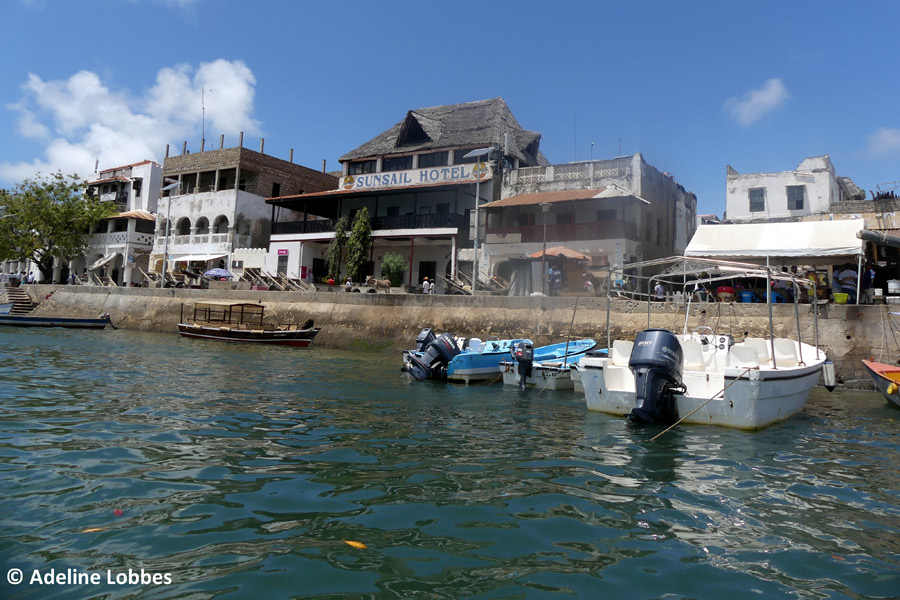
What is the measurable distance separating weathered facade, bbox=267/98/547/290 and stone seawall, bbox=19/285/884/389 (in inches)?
216

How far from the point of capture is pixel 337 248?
102 feet

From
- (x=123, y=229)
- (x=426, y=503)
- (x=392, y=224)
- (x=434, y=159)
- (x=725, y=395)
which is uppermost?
(x=434, y=159)

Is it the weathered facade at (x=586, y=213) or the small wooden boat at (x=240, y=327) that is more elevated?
the weathered facade at (x=586, y=213)

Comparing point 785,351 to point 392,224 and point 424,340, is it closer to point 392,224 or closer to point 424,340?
point 424,340

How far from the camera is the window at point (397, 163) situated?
33.3 meters

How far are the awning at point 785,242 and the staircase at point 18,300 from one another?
127 ft

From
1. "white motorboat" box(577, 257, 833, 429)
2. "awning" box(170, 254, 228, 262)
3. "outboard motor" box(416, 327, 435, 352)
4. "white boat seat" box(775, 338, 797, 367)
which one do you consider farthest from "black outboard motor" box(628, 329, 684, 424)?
"awning" box(170, 254, 228, 262)

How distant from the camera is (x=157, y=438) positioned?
6.71 metres

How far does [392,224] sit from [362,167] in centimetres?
608

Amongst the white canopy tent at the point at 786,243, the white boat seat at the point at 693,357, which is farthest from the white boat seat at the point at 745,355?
the white canopy tent at the point at 786,243

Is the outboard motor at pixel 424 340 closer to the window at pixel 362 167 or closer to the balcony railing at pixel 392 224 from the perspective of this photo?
the balcony railing at pixel 392 224

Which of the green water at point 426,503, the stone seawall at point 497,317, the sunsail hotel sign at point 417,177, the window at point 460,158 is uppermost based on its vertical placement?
the window at point 460,158

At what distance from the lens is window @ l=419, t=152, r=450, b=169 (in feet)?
104

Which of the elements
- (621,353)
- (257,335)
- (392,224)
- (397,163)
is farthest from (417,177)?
(621,353)
